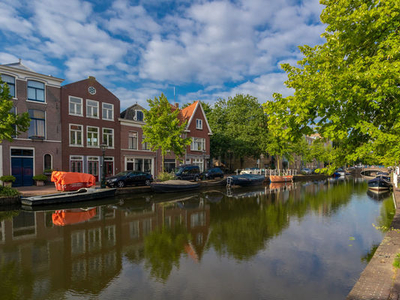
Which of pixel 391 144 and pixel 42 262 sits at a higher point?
pixel 391 144

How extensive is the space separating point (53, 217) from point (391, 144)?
15.1 metres

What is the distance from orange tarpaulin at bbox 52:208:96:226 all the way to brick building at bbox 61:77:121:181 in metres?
12.6

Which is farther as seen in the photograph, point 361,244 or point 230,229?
point 230,229

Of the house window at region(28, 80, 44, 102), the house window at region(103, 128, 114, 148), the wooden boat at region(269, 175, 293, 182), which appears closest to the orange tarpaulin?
the house window at region(28, 80, 44, 102)

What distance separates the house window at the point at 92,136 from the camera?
90.9 feet

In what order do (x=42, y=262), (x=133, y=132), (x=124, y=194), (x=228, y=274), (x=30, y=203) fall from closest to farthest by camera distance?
(x=228, y=274), (x=42, y=262), (x=30, y=203), (x=124, y=194), (x=133, y=132)

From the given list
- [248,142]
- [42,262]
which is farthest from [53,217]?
[248,142]

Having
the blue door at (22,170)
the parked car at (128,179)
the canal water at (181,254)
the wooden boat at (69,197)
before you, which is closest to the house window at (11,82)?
the blue door at (22,170)

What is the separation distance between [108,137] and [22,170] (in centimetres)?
932

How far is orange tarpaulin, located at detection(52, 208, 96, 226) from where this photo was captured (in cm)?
1225

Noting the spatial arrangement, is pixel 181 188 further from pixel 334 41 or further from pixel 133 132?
pixel 334 41

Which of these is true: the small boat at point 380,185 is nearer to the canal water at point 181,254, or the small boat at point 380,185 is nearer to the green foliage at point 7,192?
the canal water at point 181,254

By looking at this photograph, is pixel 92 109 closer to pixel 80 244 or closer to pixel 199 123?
pixel 199 123

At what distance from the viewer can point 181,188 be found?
80.0 ft
